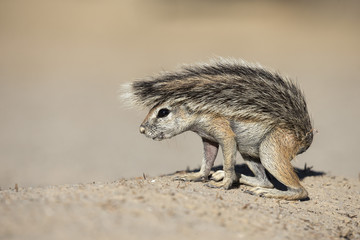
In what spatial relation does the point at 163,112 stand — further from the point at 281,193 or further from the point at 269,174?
the point at 269,174

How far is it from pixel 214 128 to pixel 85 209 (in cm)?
236

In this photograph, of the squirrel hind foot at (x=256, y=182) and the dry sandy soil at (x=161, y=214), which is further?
the squirrel hind foot at (x=256, y=182)

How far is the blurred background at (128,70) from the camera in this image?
12.1 meters

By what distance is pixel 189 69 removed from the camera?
6535mm

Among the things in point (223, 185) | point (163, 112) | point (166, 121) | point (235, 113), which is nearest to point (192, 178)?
point (223, 185)

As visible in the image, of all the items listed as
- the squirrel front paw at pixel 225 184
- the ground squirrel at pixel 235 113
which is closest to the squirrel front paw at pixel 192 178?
the ground squirrel at pixel 235 113

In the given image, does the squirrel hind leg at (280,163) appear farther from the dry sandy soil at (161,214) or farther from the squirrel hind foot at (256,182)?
the squirrel hind foot at (256,182)

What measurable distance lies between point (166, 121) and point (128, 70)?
50.0ft

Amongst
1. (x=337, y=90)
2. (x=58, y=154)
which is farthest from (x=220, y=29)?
(x=58, y=154)

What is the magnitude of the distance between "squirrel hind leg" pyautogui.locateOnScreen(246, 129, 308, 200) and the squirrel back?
0.61 feet

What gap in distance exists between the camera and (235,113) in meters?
6.21

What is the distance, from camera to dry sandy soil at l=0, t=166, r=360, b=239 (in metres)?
3.97

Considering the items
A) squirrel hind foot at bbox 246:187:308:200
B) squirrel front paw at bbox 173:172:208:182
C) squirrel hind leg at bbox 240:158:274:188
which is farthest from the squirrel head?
squirrel hind foot at bbox 246:187:308:200

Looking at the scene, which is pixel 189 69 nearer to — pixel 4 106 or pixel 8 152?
pixel 8 152
